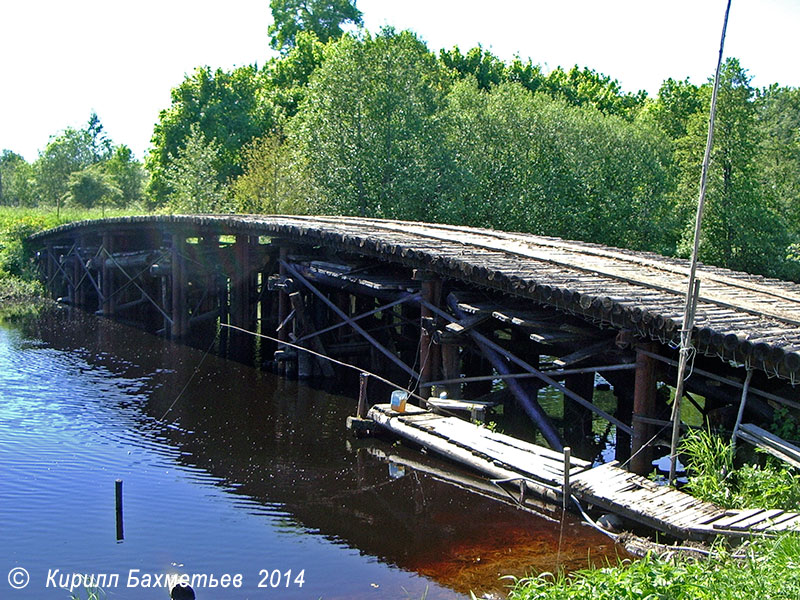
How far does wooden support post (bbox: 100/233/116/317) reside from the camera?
2697 cm

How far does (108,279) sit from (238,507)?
62.4 ft

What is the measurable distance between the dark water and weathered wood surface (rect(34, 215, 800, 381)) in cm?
270

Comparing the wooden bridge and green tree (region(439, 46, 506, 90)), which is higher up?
green tree (region(439, 46, 506, 90))

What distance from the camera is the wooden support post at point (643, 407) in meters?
10.1

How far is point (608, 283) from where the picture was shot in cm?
1112

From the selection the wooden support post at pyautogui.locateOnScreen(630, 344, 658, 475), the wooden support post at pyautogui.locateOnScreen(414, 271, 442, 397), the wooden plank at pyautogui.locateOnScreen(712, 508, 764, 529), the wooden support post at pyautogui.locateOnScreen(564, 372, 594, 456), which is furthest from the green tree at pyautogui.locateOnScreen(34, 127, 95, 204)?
the wooden plank at pyautogui.locateOnScreen(712, 508, 764, 529)

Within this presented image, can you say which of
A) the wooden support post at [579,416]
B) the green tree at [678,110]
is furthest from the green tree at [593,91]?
the wooden support post at [579,416]

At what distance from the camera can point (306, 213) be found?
32.1 metres

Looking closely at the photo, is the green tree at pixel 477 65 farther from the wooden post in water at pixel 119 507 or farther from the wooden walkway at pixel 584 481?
the wooden post in water at pixel 119 507

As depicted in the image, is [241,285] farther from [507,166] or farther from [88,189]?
[88,189]

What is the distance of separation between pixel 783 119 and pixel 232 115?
41.1 meters

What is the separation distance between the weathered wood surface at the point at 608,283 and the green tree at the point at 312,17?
47.3 m

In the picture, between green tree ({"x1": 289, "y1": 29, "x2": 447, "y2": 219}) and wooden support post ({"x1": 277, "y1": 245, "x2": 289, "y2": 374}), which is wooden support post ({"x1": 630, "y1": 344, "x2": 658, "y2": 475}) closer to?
wooden support post ({"x1": 277, "y1": 245, "x2": 289, "y2": 374})

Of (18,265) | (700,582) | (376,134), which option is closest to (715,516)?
(700,582)
